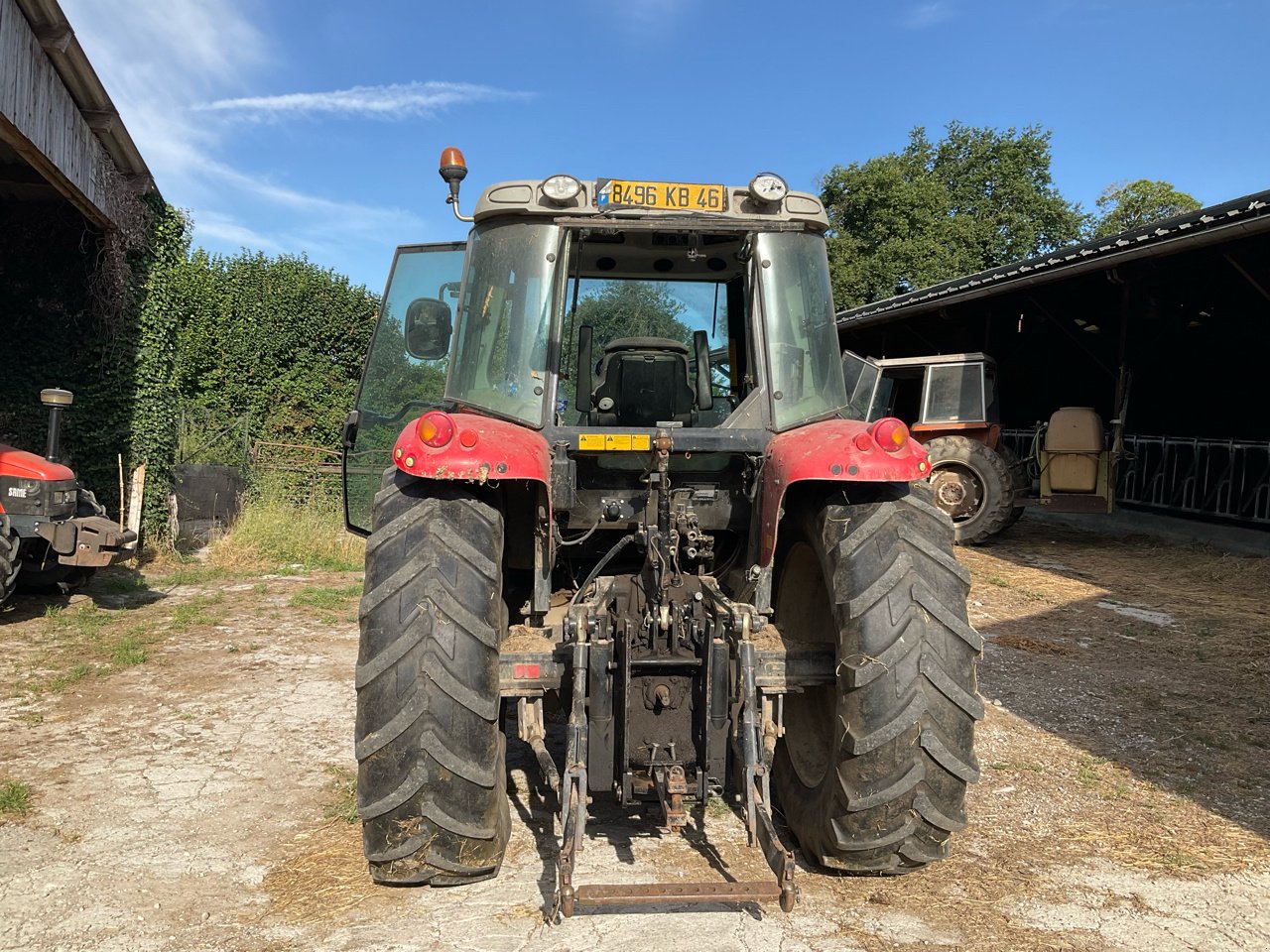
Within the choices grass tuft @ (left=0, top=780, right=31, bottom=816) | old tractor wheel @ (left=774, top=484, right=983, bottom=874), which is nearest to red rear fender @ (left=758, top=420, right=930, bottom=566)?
old tractor wheel @ (left=774, top=484, right=983, bottom=874)

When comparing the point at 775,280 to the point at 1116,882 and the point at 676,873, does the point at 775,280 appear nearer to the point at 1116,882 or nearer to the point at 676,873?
the point at 676,873

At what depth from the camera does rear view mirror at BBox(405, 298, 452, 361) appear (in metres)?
3.89

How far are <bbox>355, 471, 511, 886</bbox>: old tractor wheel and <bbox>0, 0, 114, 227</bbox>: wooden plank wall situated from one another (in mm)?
6203

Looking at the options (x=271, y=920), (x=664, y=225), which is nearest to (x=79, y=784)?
(x=271, y=920)

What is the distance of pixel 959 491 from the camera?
12.1 meters

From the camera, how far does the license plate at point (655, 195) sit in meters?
3.53

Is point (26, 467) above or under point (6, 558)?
above

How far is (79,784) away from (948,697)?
3.62 metres

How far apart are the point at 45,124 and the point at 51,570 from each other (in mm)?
3708

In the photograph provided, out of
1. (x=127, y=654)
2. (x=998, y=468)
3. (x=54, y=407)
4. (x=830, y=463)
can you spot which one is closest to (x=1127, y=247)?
(x=998, y=468)

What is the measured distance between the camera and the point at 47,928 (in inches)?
114

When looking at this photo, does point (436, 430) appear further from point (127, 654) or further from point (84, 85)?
point (84, 85)

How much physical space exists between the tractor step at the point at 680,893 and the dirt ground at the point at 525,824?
288mm

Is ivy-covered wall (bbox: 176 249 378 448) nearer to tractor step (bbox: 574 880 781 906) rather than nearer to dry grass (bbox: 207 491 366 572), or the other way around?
dry grass (bbox: 207 491 366 572)
